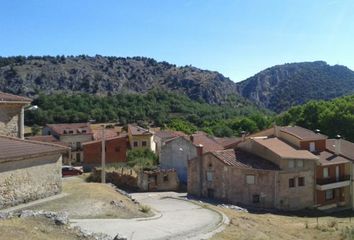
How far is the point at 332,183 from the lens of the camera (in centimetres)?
4338

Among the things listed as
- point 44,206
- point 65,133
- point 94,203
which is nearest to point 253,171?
point 94,203

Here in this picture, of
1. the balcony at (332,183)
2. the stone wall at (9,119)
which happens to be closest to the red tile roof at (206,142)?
the balcony at (332,183)

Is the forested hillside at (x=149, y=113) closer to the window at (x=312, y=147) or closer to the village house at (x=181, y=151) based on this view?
the village house at (x=181, y=151)

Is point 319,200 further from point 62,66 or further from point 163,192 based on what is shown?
point 62,66

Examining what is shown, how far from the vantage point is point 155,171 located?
46.2 metres

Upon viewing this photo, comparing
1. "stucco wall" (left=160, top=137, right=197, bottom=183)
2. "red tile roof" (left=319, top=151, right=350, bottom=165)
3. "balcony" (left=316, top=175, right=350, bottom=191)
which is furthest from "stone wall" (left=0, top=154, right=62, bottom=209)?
"red tile roof" (left=319, top=151, right=350, bottom=165)

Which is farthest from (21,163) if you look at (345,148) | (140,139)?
(140,139)

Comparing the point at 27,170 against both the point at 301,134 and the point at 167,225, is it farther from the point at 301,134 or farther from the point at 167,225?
the point at 301,134

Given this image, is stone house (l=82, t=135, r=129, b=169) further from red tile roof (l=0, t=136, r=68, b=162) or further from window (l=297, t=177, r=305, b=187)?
red tile roof (l=0, t=136, r=68, b=162)

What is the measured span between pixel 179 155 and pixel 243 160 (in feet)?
41.8

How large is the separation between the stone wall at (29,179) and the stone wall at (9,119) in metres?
3.64

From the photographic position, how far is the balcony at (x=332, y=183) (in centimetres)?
4228

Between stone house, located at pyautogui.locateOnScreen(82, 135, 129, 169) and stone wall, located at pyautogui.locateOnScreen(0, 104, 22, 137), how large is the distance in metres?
38.3

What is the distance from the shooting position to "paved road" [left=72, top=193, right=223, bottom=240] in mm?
20667
